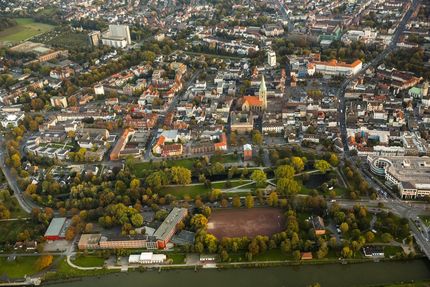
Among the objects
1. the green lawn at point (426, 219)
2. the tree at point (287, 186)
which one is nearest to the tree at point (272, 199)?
the tree at point (287, 186)

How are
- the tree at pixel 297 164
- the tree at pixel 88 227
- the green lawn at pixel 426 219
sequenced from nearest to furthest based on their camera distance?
the green lawn at pixel 426 219, the tree at pixel 88 227, the tree at pixel 297 164

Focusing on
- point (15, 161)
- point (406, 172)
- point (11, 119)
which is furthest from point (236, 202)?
point (11, 119)

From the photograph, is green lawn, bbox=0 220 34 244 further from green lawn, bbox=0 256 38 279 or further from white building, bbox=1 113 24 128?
white building, bbox=1 113 24 128

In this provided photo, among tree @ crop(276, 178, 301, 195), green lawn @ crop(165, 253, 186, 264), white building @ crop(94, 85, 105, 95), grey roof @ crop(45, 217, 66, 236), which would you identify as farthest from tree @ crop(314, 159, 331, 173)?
white building @ crop(94, 85, 105, 95)

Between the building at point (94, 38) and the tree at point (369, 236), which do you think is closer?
the tree at point (369, 236)

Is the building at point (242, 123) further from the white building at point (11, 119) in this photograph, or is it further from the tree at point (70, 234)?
the white building at point (11, 119)

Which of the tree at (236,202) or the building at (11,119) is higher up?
the tree at (236,202)

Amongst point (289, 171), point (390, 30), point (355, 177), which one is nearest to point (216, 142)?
point (289, 171)

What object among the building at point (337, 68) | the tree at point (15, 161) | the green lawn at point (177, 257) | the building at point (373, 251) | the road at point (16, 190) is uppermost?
the building at point (337, 68)
